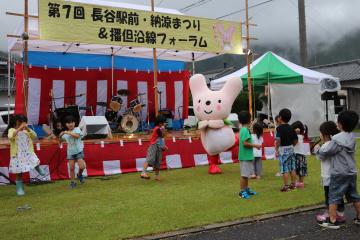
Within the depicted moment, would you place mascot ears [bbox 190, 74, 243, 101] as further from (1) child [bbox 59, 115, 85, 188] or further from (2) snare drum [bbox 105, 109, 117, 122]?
(2) snare drum [bbox 105, 109, 117, 122]

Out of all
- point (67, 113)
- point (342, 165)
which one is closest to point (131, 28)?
point (67, 113)

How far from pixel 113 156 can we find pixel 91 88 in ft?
20.3

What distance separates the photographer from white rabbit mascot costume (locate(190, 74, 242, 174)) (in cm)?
938

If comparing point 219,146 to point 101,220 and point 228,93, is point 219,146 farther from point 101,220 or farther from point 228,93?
point 101,220

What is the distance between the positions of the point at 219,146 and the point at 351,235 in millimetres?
4843

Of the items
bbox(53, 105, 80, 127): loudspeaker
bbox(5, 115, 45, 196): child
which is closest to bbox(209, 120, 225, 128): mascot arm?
bbox(5, 115, 45, 196): child

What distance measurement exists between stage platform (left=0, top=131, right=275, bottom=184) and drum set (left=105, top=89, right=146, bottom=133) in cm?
347

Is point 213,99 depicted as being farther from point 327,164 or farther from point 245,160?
point 327,164

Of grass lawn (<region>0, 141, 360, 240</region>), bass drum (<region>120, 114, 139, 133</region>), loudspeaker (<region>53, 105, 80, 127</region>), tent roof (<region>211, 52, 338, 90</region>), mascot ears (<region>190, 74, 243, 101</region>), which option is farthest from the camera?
bass drum (<region>120, 114, 139, 133</region>)

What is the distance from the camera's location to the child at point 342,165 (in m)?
5.13

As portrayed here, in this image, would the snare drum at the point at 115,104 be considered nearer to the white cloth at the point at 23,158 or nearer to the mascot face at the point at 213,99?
the mascot face at the point at 213,99

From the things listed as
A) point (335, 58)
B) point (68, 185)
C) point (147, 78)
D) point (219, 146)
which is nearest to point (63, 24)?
point (68, 185)

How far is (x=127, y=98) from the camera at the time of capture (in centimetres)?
1596

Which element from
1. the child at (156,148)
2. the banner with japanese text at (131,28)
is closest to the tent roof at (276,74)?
the banner with japanese text at (131,28)
